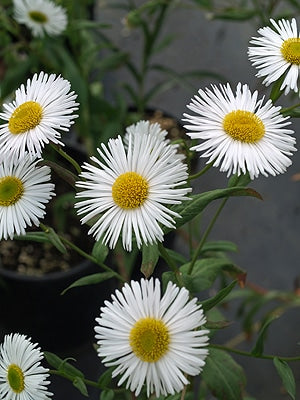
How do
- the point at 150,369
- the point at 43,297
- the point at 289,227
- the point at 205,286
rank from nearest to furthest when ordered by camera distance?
the point at 150,369 → the point at 205,286 → the point at 43,297 → the point at 289,227

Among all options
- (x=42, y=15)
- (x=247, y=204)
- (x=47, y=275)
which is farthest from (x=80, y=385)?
(x=247, y=204)

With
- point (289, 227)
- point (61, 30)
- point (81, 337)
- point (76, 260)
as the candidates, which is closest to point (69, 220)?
point (76, 260)

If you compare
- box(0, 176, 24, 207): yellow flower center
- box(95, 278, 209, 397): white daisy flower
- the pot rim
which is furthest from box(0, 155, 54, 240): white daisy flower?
the pot rim

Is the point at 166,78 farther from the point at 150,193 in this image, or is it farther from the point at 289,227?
the point at 150,193

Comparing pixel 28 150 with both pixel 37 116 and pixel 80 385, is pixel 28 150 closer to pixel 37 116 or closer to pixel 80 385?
pixel 37 116

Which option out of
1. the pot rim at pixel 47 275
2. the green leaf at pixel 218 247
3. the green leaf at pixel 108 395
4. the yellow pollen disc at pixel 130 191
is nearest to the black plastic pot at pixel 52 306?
the pot rim at pixel 47 275

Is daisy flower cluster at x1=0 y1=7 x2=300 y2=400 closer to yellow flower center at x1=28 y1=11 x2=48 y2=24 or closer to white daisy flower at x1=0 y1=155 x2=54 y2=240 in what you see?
white daisy flower at x1=0 y1=155 x2=54 y2=240
